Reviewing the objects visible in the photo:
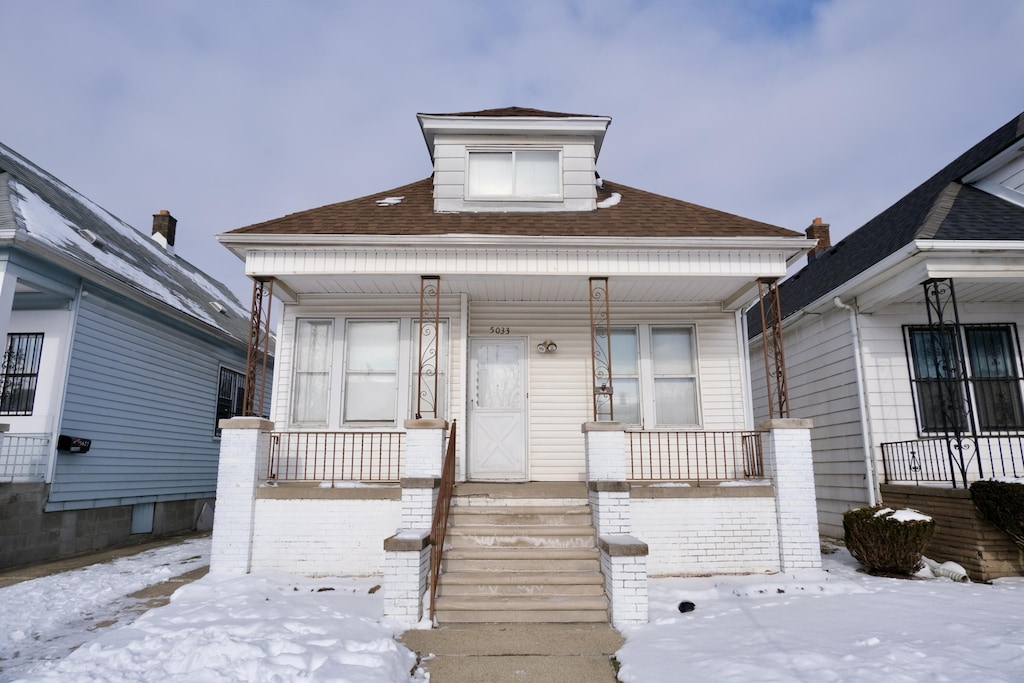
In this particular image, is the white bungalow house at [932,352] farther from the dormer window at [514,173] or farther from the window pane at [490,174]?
the window pane at [490,174]

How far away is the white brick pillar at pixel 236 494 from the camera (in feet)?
23.3

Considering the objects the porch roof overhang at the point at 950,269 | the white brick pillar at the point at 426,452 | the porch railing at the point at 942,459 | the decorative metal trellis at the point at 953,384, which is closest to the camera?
the white brick pillar at the point at 426,452

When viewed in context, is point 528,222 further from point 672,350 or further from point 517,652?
point 517,652

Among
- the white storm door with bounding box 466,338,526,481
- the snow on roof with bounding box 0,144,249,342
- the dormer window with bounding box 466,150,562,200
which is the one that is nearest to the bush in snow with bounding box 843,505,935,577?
the white storm door with bounding box 466,338,526,481

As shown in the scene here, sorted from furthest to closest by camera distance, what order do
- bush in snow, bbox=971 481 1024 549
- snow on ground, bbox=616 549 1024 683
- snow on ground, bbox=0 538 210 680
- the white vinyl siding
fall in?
the white vinyl siding → bush in snow, bbox=971 481 1024 549 → snow on ground, bbox=0 538 210 680 → snow on ground, bbox=616 549 1024 683

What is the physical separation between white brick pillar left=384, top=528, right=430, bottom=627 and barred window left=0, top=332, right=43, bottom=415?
7.34 m

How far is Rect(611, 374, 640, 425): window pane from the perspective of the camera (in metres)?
9.31

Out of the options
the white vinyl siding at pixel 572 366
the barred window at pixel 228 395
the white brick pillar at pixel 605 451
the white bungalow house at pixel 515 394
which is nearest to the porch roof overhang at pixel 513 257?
the white bungalow house at pixel 515 394

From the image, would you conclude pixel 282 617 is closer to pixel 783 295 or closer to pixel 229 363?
pixel 229 363

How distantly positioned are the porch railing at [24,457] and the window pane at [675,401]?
9.40 meters

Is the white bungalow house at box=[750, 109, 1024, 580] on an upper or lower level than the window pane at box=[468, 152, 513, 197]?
lower

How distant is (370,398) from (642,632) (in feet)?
17.4

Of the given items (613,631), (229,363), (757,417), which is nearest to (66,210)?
(229,363)

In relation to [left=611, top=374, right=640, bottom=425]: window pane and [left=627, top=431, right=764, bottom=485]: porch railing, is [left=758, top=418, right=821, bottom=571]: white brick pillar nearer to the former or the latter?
[left=627, top=431, right=764, bottom=485]: porch railing
